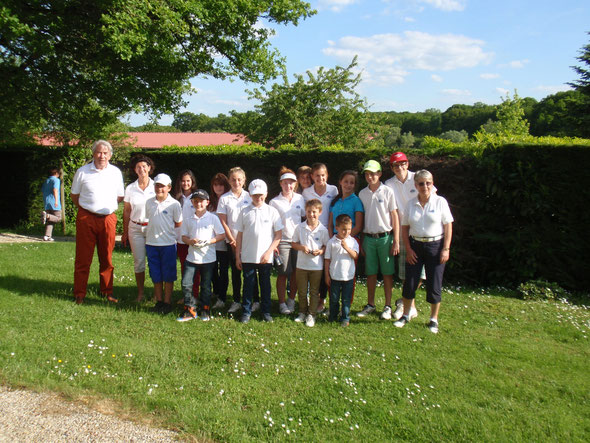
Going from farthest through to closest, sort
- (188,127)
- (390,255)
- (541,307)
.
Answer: (188,127) < (541,307) < (390,255)

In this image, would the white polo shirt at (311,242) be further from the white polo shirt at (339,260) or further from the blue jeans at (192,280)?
the blue jeans at (192,280)

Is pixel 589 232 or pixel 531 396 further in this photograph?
pixel 589 232

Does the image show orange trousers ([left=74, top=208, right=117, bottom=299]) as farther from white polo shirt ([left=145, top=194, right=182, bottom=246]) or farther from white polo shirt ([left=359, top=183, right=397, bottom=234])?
white polo shirt ([left=359, top=183, right=397, bottom=234])

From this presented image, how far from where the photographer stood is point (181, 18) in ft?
34.7

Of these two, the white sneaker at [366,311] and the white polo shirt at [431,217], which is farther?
the white sneaker at [366,311]

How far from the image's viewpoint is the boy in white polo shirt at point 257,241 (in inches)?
212

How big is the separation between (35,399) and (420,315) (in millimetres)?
4566

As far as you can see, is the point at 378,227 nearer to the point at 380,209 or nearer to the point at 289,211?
the point at 380,209

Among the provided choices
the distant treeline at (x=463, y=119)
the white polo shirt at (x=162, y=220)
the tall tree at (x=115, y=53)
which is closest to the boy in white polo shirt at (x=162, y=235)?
the white polo shirt at (x=162, y=220)

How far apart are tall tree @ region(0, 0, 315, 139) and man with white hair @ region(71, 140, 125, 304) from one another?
14.7 feet

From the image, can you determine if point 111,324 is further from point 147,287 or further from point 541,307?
point 541,307

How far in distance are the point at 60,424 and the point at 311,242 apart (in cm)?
321

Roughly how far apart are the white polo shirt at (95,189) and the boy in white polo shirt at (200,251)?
1.24 meters

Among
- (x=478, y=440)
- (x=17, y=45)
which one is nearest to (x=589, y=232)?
(x=478, y=440)
